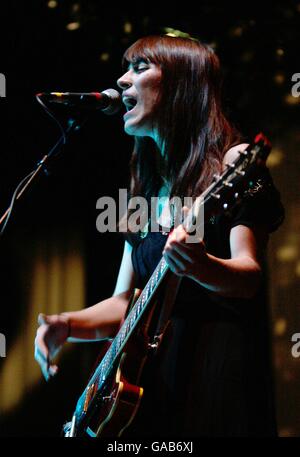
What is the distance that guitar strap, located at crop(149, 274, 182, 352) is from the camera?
150 centimetres

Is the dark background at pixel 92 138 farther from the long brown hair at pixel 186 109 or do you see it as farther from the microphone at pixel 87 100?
the microphone at pixel 87 100

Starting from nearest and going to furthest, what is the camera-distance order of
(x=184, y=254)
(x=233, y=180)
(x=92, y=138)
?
(x=184, y=254), (x=233, y=180), (x=92, y=138)

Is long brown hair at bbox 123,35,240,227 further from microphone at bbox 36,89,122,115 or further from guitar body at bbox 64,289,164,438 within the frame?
guitar body at bbox 64,289,164,438

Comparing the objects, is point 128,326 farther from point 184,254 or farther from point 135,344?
point 184,254

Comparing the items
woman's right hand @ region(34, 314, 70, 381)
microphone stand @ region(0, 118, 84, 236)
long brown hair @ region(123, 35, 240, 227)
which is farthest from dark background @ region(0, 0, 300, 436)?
microphone stand @ region(0, 118, 84, 236)

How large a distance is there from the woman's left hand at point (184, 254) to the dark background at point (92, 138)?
Answer: 1284mm

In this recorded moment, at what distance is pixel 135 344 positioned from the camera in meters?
1.54

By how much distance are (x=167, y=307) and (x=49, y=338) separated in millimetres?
426

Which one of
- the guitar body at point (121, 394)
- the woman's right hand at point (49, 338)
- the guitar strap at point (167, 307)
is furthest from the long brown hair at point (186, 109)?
the woman's right hand at point (49, 338)

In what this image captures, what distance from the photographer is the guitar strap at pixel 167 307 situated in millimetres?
1498

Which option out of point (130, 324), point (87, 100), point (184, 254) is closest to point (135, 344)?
point (130, 324)

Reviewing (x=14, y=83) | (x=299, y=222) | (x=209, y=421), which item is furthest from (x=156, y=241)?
(x=14, y=83)

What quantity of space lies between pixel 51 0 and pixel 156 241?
1.57m

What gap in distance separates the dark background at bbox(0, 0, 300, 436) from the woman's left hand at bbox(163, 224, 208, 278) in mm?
1284
